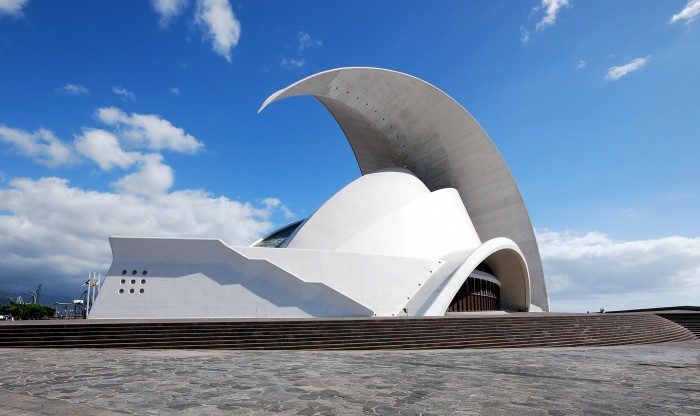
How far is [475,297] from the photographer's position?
22.5 m

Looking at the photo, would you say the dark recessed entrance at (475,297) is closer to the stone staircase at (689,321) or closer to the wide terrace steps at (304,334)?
Answer: the wide terrace steps at (304,334)

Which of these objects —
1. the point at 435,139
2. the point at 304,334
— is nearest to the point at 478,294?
the point at 435,139

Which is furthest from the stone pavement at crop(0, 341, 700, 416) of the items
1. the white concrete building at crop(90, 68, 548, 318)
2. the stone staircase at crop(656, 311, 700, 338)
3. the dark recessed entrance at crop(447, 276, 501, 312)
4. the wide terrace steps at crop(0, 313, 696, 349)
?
the stone staircase at crop(656, 311, 700, 338)

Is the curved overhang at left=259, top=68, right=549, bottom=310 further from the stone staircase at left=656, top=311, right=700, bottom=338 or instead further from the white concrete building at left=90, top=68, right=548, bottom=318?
→ the stone staircase at left=656, top=311, right=700, bottom=338

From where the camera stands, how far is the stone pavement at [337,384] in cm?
523

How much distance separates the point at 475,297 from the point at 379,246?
19.3 ft

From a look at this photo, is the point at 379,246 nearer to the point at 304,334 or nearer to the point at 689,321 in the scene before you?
the point at 304,334

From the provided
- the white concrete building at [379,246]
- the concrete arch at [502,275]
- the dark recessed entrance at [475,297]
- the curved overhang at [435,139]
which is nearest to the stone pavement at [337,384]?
the white concrete building at [379,246]

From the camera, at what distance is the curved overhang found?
26.2m

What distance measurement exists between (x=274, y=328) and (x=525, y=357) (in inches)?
257

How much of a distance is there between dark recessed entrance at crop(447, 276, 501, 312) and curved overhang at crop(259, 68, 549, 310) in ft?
16.7

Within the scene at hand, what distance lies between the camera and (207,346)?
11734 millimetres

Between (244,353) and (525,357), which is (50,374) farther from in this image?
(525,357)

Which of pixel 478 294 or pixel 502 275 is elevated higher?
pixel 502 275
